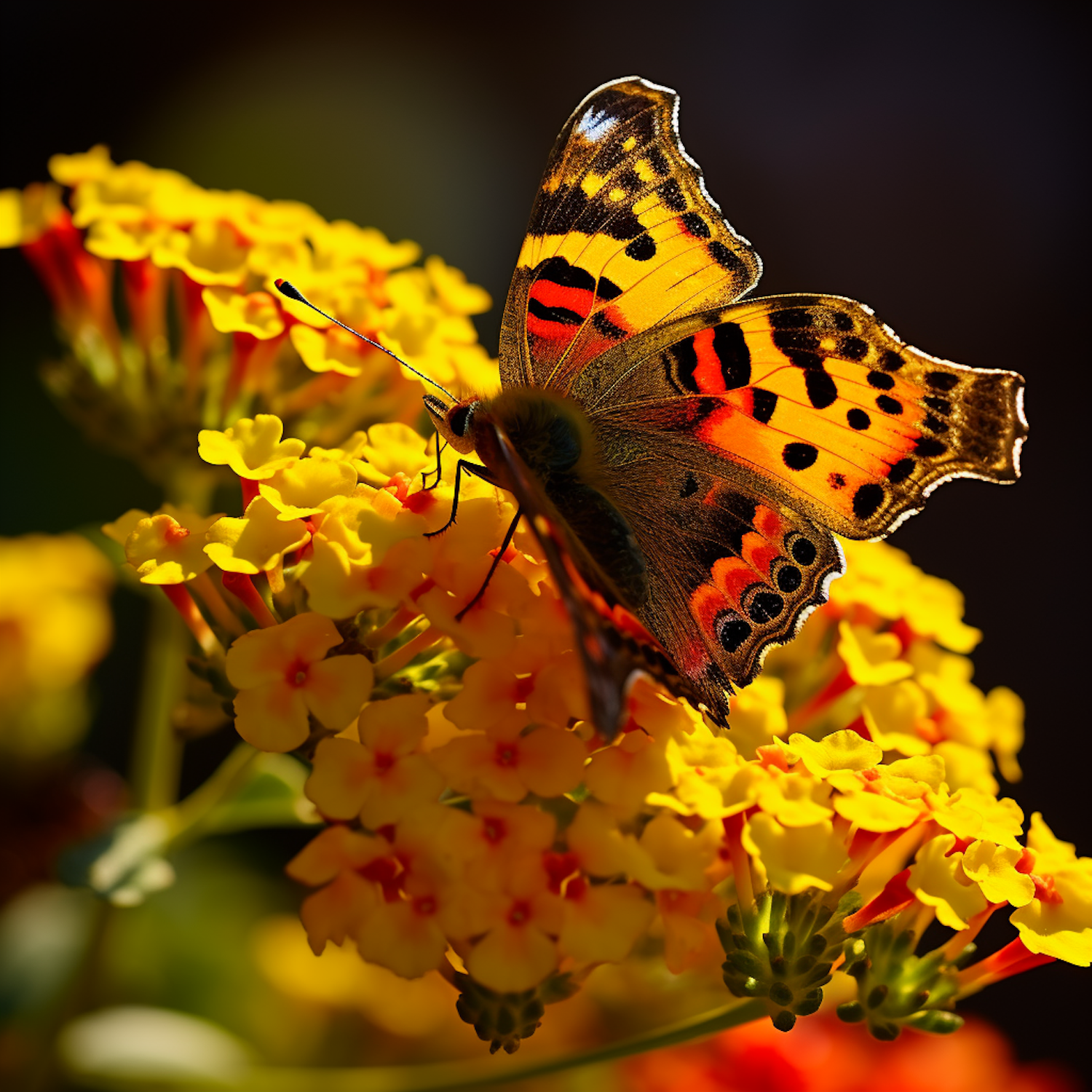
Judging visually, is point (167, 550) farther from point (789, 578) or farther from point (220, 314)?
point (789, 578)

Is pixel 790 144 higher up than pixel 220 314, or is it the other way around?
pixel 220 314

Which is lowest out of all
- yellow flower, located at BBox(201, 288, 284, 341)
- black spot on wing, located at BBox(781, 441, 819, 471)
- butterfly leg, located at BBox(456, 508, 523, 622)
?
butterfly leg, located at BBox(456, 508, 523, 622)

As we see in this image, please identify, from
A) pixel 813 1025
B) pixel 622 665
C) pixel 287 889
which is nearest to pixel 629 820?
pixel 622 665

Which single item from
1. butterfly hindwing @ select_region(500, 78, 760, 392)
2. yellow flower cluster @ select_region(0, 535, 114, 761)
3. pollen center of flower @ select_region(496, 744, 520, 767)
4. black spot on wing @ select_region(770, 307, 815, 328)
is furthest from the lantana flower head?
yellow flower cluster @ select_region(0, 535, 114, 761)

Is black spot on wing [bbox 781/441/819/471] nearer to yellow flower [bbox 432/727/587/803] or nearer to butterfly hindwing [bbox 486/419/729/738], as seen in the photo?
butterfly hindwing [bbox 486/419/729/738]

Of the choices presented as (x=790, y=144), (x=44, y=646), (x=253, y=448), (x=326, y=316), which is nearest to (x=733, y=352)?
(x=326, y=316)

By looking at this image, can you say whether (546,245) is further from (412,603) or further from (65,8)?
(65,8)
